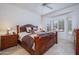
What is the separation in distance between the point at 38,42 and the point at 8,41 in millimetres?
620

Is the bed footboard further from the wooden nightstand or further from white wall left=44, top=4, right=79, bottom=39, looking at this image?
the wooden nightstand

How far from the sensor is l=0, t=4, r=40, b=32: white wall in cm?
261

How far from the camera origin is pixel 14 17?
266 cm

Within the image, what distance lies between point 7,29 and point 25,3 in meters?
0.64

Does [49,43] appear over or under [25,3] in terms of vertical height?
under

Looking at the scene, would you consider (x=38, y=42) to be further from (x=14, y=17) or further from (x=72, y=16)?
(x=72, y=16)

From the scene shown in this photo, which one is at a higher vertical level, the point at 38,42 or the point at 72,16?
the point at 72,16

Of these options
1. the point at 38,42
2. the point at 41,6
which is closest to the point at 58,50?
the point at 38,42

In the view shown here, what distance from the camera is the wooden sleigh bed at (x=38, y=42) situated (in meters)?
2.59

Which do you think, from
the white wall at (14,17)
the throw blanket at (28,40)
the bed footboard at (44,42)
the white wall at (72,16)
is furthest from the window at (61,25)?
the throw blanket at (28,40)

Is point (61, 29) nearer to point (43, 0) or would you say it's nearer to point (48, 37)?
point (48, 37)

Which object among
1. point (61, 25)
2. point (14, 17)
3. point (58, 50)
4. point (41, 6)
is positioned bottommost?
point (58, 50)
